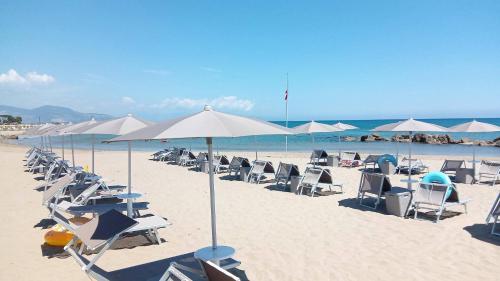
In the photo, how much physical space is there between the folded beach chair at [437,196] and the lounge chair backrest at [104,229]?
5.07 metres

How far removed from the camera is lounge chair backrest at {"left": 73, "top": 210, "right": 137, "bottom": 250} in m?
3.57

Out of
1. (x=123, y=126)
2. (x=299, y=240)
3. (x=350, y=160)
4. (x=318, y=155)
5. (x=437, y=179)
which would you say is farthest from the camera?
(x=318, y=155)

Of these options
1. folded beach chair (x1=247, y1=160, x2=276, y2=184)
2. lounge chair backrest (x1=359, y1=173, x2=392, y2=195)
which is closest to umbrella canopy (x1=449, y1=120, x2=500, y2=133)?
lounge chair backrest (x1=359, y1=173, x2=392, y2=195)

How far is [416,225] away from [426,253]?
142cm

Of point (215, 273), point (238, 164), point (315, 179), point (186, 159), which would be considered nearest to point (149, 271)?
point (215, 273)

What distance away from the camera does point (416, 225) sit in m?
6.27

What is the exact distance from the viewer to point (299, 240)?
5547 mm

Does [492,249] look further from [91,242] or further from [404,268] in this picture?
[91,242]

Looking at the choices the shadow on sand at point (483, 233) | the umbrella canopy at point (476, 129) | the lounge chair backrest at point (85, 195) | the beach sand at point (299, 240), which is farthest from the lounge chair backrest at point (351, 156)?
the lounge chair backrest at point (85, 195)

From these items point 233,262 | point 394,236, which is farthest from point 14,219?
point 394,236

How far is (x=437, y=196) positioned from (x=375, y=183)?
1233mm

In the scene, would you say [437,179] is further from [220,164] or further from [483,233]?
[220,164]

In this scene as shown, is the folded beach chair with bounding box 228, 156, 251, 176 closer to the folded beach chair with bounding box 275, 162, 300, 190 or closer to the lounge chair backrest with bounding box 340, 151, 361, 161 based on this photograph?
the folded beach chair with bounding box 275, 162, 300, 190

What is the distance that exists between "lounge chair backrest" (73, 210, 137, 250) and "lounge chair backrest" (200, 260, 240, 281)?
1.16 m
